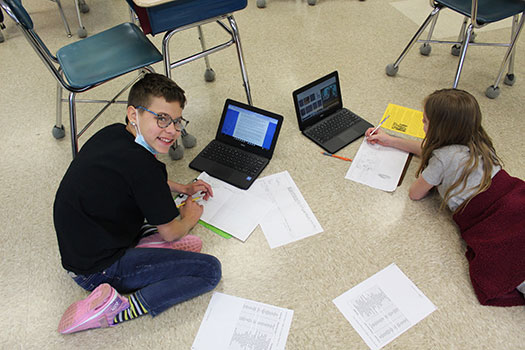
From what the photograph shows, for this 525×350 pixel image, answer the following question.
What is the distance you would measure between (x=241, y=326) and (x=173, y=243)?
0.39 meters

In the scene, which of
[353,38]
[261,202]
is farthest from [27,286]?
[353,38]

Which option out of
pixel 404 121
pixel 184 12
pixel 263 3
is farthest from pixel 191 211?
pixel 263 3

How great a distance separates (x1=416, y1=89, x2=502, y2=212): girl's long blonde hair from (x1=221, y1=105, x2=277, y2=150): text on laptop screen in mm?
650

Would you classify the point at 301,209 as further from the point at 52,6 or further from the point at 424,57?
Answer: the point at 52,6

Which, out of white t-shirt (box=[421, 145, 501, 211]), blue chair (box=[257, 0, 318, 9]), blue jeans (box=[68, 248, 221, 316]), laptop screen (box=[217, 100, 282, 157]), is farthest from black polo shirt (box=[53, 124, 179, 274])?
blue chair (box=[257, 0, 318, 9])

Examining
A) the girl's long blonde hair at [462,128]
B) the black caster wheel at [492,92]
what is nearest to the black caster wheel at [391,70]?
the black caster wheel at [492,92]

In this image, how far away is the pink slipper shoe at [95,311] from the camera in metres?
1.13

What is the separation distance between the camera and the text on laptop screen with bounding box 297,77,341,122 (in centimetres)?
174

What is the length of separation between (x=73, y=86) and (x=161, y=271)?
2.73 feet

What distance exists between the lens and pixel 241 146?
1704 millimetres

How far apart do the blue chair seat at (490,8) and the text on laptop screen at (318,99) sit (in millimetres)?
716

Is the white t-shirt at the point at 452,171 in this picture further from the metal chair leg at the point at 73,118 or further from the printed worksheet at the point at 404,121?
the metal chair leg at the point at 73,118

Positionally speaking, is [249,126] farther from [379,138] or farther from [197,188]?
[379,138]

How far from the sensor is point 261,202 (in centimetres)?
153
